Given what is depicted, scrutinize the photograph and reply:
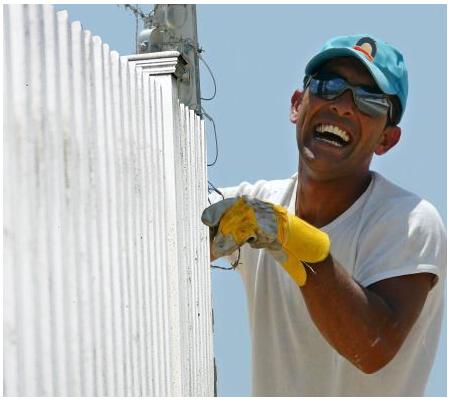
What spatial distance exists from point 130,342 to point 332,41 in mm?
2301

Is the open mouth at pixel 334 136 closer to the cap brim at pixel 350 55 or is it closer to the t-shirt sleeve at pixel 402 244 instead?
the cap brim at pixel 350 55

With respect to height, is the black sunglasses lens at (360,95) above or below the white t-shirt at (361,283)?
above

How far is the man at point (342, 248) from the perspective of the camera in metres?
3.46

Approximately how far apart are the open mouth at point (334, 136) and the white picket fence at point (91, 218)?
0.81 m

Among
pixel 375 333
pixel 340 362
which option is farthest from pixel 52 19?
pixel 340 362

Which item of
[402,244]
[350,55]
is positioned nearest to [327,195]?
[402,244]

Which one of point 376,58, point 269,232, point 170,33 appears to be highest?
point 170,33

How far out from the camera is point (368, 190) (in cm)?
448

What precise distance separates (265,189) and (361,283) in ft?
4.46

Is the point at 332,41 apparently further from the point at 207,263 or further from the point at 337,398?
the point at 337,398

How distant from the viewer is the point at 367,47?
423 centimetres

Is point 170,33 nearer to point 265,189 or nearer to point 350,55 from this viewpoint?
point 265,189

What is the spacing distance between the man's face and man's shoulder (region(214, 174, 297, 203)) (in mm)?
570

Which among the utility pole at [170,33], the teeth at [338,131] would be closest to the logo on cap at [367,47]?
the teeth at [338,131]
